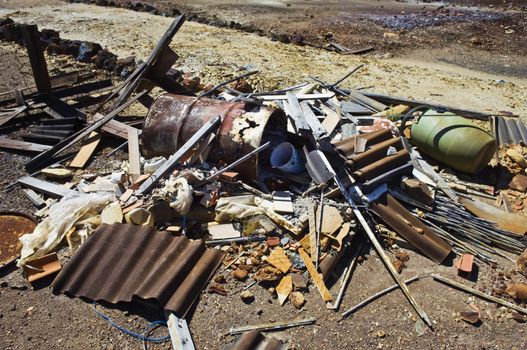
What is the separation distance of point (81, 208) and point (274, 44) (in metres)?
9.51

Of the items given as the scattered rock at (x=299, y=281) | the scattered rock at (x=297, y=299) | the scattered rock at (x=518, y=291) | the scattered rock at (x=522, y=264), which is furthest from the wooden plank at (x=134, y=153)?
the scattered rock at (x=522, y=264)

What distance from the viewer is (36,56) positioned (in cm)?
813

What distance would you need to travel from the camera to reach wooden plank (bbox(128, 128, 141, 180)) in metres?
6.11

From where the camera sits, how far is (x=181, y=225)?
5.39 m

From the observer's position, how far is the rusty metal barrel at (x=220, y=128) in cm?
572

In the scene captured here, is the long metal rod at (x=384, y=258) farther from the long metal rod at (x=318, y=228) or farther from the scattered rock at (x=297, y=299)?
the scattered rock at (x=297, y=299)

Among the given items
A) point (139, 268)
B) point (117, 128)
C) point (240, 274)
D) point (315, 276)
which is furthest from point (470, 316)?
point (117, 128)

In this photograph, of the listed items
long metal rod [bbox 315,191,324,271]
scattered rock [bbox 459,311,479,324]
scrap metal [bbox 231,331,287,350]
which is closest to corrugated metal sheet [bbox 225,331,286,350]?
scrap metal [bbox 231,331,287,350]

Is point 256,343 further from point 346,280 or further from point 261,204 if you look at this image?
point 261,204

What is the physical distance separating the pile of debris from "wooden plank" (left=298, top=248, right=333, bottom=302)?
0.02 metres

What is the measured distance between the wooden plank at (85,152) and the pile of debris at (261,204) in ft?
0.09

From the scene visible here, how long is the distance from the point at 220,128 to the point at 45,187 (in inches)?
110

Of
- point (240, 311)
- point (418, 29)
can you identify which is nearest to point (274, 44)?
point (418, 29)

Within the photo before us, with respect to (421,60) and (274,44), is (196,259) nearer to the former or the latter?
(274,44)
